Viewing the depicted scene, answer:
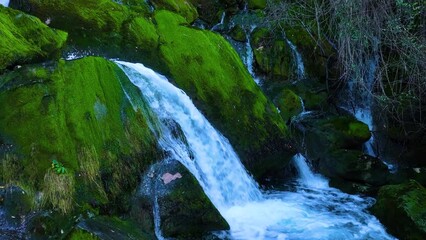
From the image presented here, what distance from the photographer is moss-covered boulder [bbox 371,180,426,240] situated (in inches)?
209

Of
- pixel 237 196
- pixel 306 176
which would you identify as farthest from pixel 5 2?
pixel 306 176

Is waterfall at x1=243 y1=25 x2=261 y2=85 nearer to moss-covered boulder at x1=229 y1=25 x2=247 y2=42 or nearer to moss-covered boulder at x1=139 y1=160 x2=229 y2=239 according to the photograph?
moss-covered boulder at x1=229 y1=25 x2=247 y2=42

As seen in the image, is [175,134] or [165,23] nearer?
[175,134]

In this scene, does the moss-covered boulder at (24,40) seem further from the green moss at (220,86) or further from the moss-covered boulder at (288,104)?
the moss-covered boulder at (288,104)

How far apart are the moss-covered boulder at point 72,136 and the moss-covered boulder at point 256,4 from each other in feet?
25.4

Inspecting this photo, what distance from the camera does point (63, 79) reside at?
16.6ft

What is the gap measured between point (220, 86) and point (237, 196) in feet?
6.41

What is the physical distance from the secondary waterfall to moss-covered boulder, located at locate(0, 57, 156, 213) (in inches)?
25.0

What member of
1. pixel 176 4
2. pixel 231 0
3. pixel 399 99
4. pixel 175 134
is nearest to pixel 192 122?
pixel 175 134

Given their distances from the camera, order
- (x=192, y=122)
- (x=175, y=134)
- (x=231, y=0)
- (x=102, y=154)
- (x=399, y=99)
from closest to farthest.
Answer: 1. (x=102, y=154)
2. (x=175, y=134)
3. (x=192, y=122)
4. (x=399, y=99)
5. (x=231, y=0)

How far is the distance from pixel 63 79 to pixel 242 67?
3558mm

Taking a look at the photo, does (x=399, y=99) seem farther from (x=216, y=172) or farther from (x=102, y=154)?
(x=102, y=154)

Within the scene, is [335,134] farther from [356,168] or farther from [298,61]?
[298,61]

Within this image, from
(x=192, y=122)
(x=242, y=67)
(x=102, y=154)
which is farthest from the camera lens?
(x=242, y=67)
